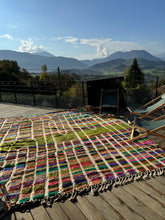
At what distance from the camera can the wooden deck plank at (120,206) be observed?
1.43 m

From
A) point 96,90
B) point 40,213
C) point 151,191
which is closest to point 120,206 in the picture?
point 151,191

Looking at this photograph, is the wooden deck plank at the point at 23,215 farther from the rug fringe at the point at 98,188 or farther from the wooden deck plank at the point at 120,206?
the wooden deck plank at the point at 120,206

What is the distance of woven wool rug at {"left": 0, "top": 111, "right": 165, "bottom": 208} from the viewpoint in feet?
5.83

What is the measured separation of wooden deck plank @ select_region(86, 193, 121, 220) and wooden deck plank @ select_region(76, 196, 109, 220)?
30mm

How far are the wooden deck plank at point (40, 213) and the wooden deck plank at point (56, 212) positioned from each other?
0.04 meters

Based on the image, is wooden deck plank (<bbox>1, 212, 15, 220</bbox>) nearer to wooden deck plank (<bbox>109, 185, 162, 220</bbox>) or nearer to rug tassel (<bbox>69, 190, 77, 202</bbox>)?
rug tassel (<bbox>69, 190, 77, 202</bbox>)

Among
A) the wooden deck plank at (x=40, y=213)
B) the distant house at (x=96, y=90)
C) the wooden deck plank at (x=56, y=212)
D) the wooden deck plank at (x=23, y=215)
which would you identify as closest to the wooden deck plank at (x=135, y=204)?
the wooden deck plank at (x=56, y=212)

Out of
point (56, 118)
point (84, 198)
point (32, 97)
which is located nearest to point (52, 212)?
point (84, 198)

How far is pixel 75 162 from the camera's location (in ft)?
7.42

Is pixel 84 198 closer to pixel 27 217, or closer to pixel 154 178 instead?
pixel 27 217

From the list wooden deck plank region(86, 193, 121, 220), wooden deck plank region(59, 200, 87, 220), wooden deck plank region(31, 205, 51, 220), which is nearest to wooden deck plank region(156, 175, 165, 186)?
wooden deck plank region(86, 193, 121, 220)

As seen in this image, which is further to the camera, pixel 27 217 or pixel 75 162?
pixel 75 162

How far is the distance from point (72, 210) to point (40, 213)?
1.08 feet

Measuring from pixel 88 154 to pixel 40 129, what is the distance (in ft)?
5.34
